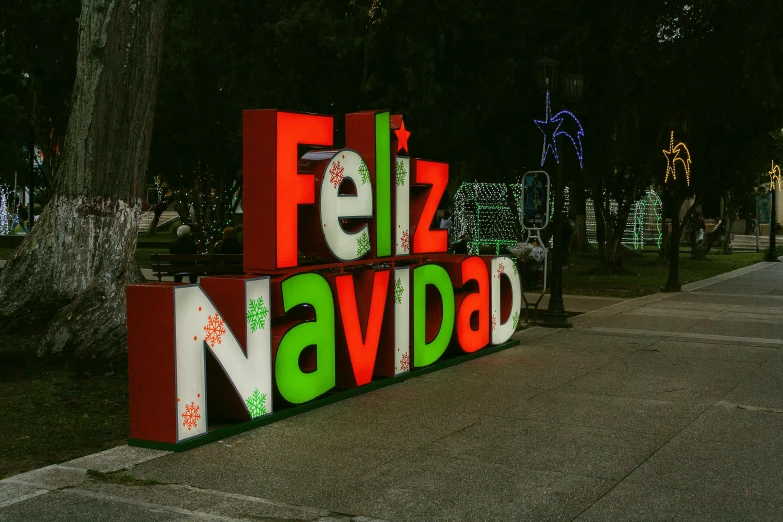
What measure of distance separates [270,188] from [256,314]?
1116 millimetres

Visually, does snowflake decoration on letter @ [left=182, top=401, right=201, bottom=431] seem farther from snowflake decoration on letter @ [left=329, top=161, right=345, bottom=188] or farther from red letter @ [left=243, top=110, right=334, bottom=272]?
snowflake decoration on letter @ [left=329, top=161, right=345, bottom=188]

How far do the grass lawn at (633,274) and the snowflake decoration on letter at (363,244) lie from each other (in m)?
12.1

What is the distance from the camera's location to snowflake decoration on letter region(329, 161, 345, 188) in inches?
346

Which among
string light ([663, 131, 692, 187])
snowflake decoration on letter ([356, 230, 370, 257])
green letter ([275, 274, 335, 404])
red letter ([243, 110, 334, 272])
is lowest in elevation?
green letter ([275, 274, 335, 404])

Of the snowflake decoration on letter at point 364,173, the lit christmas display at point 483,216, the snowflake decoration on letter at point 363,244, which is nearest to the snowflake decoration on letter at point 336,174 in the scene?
the snowflake decoration on letter at point 364,173

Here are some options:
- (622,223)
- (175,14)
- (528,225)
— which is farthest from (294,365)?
(175,14)

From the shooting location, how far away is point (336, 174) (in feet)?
29.1

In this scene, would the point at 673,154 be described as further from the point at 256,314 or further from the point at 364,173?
the point at 256,314

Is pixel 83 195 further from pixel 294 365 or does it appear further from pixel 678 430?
pixel 678 430

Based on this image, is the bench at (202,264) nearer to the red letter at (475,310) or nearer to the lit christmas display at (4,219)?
the red letter at (475,310)

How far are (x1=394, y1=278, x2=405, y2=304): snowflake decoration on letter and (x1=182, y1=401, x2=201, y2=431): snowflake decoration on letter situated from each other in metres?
3.26

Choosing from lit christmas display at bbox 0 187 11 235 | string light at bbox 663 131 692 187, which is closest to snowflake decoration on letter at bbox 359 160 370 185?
string light at bbox 663 131 692 187

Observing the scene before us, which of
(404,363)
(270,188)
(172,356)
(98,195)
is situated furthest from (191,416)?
(98,195)

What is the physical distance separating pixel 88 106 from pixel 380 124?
3438mm
